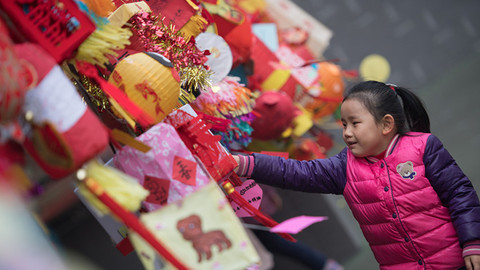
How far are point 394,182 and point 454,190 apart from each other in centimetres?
15

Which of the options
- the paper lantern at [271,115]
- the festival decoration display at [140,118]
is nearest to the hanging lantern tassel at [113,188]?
the festival decoration display at [140,118]

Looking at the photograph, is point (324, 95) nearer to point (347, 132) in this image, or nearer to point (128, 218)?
point (347, 132)

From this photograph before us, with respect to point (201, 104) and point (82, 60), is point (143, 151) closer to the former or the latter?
point (82, 60)

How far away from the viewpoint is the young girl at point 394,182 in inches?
46.3

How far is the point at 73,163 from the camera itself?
2.72ft

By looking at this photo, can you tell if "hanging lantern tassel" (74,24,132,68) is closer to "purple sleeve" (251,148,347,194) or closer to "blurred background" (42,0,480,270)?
"purple sleeve" (251,148,347,194)

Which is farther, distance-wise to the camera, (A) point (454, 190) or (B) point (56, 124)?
(A) point (454, 190)

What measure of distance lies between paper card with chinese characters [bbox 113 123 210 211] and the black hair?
506mm

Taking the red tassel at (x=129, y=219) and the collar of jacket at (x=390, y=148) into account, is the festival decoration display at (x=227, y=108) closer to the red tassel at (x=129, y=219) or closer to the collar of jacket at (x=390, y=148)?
the collar of jacket at (x=390, y=148)

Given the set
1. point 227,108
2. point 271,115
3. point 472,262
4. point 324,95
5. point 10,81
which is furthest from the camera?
point 324,95

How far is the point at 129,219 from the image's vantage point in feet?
2.78

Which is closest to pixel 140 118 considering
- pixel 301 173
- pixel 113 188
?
pixel 113 188

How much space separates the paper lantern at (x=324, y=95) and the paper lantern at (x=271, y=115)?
0.25m

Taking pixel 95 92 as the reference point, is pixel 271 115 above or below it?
below
